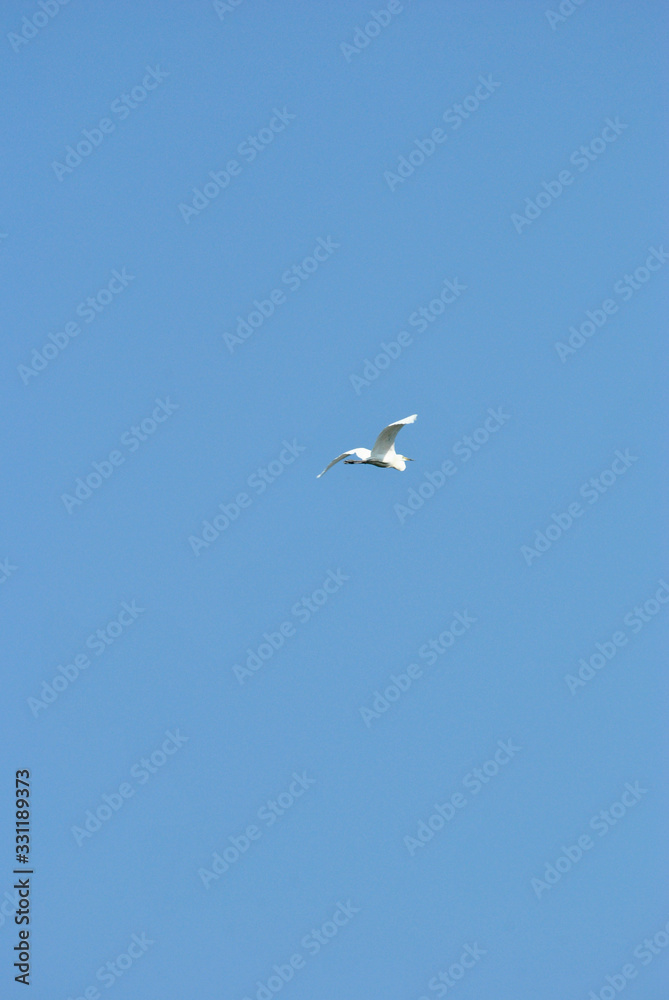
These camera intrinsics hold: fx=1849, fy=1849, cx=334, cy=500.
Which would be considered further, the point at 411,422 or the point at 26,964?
the point at 26,964

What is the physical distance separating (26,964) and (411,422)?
18249mm

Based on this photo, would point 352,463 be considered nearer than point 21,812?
Yes

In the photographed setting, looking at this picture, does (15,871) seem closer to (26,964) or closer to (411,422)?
(26,964)

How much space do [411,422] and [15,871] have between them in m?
15.4

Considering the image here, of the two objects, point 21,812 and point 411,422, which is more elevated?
point 411,422

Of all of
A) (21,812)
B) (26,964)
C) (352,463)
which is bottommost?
(26,964)

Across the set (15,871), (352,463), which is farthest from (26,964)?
(352,463)

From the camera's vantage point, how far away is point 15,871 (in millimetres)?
46594

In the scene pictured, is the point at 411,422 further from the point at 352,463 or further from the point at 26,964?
the point at 26,964

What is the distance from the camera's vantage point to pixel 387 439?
44344mm

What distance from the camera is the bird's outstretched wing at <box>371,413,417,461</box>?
42.8 m

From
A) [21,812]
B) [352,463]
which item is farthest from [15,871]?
[352,463]

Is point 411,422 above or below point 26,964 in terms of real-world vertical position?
above

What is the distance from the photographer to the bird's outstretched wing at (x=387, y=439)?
4275 cm
